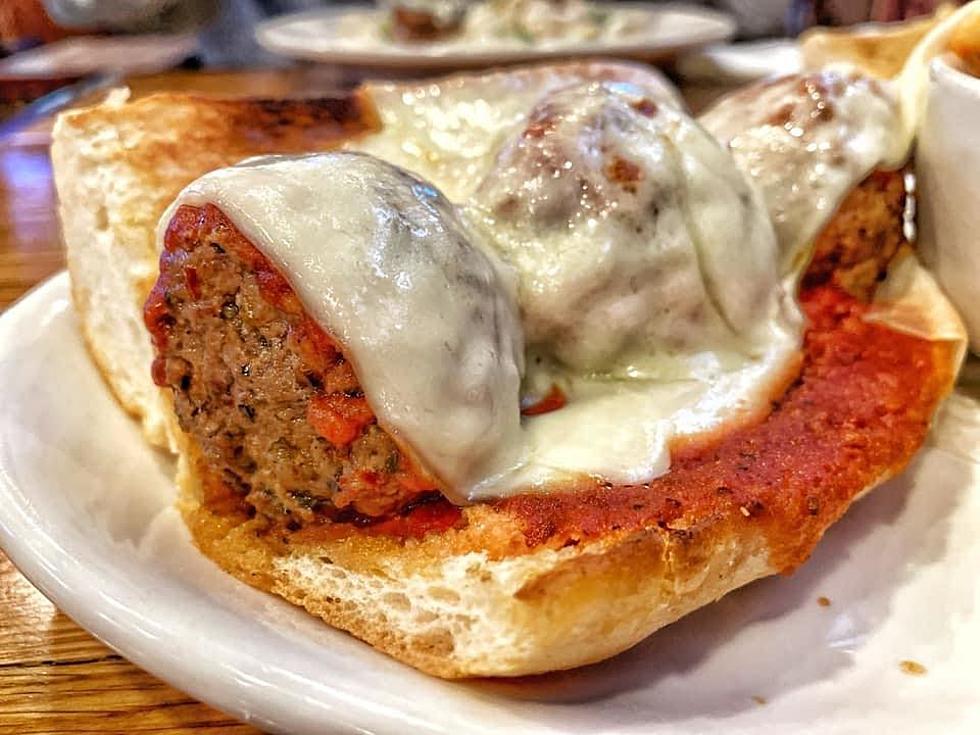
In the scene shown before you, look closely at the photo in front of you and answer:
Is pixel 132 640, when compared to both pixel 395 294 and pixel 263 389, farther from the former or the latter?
pixel 395 294

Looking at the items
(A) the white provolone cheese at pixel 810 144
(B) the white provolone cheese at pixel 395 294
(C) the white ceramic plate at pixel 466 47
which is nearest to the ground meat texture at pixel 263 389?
(B) the white provolone cheese at pixel 395 294

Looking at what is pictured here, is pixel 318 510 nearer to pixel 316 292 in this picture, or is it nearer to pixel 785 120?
pixel 316 292

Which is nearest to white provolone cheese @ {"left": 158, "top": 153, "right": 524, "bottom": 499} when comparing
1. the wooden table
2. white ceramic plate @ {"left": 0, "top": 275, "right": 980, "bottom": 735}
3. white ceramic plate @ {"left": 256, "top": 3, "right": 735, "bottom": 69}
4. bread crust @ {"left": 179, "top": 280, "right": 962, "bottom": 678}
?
bread crust @ {"left": 179, "top": 280, "right": 962, "bottom": 678}

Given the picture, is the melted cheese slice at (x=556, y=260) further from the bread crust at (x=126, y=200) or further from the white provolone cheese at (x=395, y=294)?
the bread crust at (x=126, y=200)

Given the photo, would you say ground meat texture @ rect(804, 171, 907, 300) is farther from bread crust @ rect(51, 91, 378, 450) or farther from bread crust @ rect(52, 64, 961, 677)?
bread crust @ rect(51, 91, 378, 450)

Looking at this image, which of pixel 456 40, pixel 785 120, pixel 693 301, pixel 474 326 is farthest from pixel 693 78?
pixel 474 326
